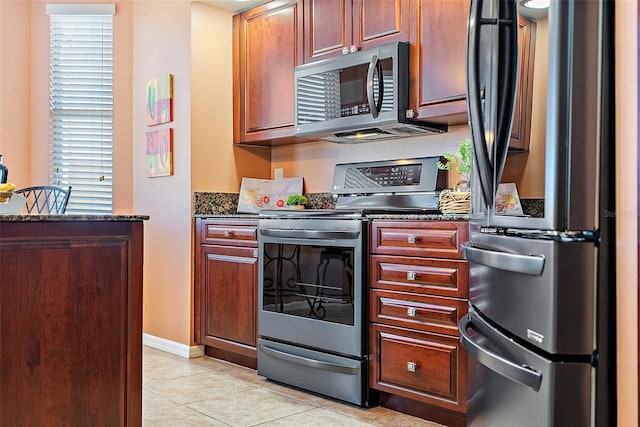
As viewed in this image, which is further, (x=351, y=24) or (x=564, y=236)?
(x=351, y=24)

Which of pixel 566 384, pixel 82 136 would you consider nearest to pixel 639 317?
pixel 566 384

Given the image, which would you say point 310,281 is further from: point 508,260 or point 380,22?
point 508,260

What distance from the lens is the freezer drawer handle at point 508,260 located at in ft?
4.10

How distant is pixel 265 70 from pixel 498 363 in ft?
9.44

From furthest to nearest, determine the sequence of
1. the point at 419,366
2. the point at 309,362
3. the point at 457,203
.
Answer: the point at 309,362 → the point at 457,203 → the point at 419,366

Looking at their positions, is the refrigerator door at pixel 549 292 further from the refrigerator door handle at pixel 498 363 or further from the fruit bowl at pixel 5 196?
the fruit bowl at pixel 5 196

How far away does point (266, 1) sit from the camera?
151 inches

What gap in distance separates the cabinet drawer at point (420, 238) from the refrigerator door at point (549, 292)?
3.53 feet

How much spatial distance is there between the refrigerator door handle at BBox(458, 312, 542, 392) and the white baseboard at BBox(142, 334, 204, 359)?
2497 millimetres

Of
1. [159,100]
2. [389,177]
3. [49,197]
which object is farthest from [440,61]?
[49,197]

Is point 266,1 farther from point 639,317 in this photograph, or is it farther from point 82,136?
point 639,317

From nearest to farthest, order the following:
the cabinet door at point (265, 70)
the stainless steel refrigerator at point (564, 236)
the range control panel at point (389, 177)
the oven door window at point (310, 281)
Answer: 1. the stainless steel refrigerator at point (564, 236)
2. the oven door window at point (310, 281)
3. the range control panel at point (389, 177)
4. the cabinet door at point (265, 70)

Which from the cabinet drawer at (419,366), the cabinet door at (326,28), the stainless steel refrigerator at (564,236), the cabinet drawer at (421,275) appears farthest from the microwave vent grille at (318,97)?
the stainless steel refrigerator at (564,236)

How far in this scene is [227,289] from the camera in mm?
3666
